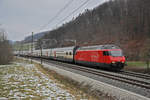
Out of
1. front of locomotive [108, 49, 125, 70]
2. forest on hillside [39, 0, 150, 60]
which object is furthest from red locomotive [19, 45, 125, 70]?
forest on hillside [39, 0, 150, 60]

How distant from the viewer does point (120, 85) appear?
10992 millimetres

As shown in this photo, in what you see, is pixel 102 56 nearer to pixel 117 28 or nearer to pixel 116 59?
pixel 116 59

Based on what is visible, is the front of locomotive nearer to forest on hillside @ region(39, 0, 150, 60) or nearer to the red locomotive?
the red locomotive

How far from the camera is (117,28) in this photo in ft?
209

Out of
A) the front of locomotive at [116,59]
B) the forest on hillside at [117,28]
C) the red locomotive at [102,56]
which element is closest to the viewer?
the front of locomotive at [116,59]

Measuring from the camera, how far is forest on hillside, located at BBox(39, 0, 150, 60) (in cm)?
4959

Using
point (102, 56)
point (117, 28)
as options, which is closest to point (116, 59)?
point (102, 56)

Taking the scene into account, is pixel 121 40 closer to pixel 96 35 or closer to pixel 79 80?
pixel 96 35

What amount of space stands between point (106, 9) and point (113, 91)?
73789mm

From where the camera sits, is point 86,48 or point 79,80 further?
point 86,48

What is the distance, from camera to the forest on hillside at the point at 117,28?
49.6 m

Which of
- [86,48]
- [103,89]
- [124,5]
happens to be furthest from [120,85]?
[124,5]

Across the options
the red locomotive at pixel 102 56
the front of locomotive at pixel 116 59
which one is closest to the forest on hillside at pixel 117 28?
the red locomotive at pixel 102 56

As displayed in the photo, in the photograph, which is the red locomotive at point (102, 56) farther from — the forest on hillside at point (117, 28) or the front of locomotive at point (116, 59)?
the forest on hillside at point (117, 28)
